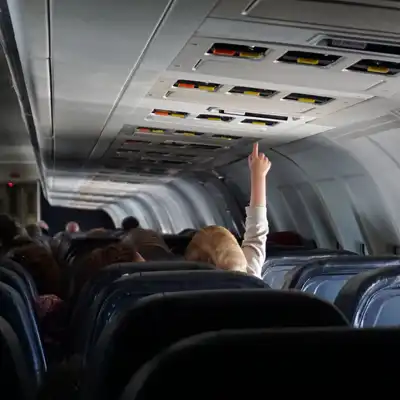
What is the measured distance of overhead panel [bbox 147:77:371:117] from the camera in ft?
17.0

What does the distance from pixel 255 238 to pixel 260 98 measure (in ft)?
5.29

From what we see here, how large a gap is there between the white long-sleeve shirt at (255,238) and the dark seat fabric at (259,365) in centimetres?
288

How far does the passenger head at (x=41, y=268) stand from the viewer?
5488 millimetres

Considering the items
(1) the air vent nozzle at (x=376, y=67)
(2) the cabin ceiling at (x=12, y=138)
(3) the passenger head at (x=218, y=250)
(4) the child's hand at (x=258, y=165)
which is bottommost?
(3) the passenger head at (x=218, y=250)

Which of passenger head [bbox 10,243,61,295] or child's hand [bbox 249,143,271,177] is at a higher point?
child's hand [bbox 249,143,271,177]

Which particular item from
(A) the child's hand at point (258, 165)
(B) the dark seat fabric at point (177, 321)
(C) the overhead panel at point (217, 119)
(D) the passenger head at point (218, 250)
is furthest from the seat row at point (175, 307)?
(C) the overhead panel at point (217, 119)

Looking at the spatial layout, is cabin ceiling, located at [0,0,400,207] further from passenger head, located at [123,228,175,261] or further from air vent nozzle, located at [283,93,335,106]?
passenger head, located at [123,228,175,261]

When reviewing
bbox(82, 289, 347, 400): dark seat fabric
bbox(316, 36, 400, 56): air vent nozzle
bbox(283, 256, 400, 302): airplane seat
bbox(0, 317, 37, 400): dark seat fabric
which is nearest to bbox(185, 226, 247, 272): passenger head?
bbox(283, 256, 400, 302): airplane seat

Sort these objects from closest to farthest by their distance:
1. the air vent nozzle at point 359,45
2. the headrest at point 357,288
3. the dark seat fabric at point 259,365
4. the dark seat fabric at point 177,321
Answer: the dark seat fabric at point 259,365 → the dark seat fabric at point 177,321 → the headrest at point 357,288 → the air vent nozzle at point 359,45

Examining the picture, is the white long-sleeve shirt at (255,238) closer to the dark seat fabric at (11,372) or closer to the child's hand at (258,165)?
the child's hand at (258,165)

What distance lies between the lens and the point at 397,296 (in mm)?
3318

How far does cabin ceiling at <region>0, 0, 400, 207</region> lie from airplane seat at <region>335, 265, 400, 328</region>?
1.18 m

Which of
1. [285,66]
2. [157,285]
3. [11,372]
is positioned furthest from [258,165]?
[11,372]

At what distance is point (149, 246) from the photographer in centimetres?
587
